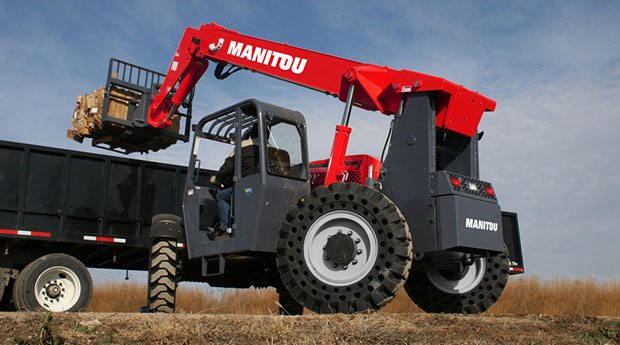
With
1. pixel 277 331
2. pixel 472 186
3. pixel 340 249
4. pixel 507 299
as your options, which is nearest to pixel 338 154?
pixel 340 249

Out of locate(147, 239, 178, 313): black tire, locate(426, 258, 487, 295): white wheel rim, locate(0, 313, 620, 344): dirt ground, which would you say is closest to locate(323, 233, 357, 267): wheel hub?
locate(0, 313, 620, 344): dirt ground

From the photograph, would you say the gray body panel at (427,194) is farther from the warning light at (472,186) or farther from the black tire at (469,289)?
the black tire at (469,289)

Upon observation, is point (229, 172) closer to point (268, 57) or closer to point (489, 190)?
point (268, 57)

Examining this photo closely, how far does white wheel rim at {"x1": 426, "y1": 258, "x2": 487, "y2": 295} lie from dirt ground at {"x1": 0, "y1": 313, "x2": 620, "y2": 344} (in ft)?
10.6

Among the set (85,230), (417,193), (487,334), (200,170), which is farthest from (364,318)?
(85,230)

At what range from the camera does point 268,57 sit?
1048 centimetres

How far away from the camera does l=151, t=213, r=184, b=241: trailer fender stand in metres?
9.77

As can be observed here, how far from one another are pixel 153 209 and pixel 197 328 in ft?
21.5

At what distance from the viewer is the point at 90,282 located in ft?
33.9

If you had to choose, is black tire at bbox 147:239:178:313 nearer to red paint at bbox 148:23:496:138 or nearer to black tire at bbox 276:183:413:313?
black tire at bbox 276:183:413:313

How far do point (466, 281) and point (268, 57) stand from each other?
174 inches

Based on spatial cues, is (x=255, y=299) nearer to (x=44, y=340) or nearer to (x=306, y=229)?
(x=306, y=229)

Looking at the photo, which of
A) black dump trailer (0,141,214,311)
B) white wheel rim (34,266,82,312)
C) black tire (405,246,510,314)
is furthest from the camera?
black dump trailer (0,141,214,311)

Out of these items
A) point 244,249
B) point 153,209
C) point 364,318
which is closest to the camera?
point 364,318
